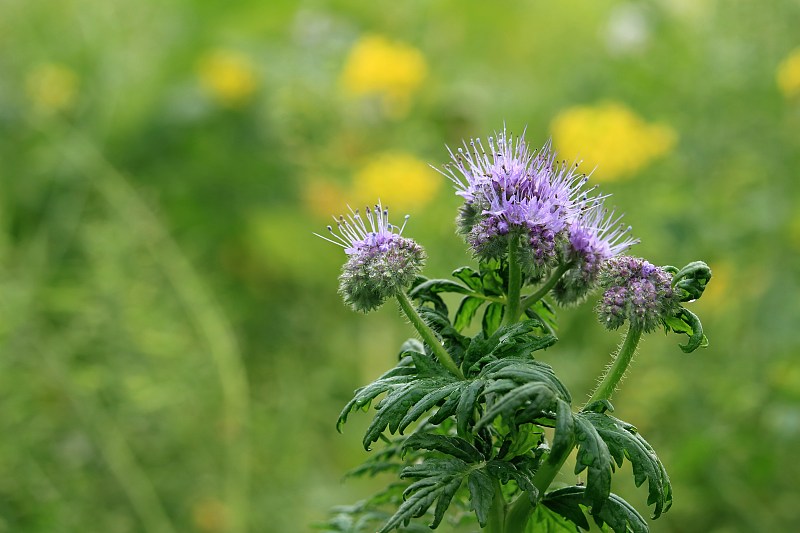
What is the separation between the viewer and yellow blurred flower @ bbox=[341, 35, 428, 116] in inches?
149

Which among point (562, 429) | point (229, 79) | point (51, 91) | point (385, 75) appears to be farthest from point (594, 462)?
point (229, 79)

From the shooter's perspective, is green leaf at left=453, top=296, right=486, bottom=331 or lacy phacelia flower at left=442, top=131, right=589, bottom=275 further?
green leaf at left=453, top=296, right=486, bottom=331

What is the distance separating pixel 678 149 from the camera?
3.52 metres

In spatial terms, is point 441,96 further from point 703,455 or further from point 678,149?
point 703,455

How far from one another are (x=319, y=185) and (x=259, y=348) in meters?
0.66

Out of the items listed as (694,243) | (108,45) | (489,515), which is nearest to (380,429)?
(489,515)

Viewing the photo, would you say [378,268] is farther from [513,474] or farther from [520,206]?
[513,474]

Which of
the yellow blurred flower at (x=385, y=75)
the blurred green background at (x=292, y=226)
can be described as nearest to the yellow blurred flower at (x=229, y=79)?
the blurred green background at (x=292, y=226)

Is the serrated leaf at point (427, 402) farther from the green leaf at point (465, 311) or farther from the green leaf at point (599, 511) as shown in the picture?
the green leaf at point (465, 311)

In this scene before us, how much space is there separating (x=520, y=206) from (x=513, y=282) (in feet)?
0.31

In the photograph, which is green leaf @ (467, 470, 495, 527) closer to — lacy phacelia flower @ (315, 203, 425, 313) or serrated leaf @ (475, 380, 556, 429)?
serrated leaf @ (475, 380, 556, 429)

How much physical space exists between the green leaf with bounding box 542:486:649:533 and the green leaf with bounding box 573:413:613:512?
1 centimetres

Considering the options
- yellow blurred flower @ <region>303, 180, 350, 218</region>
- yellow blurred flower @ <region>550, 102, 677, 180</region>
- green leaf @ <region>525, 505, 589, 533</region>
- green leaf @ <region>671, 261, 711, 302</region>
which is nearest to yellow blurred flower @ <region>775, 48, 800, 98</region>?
yellow blurred flower @ <region>550, 102, 677, 180</region>

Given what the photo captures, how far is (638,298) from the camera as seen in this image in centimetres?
116
